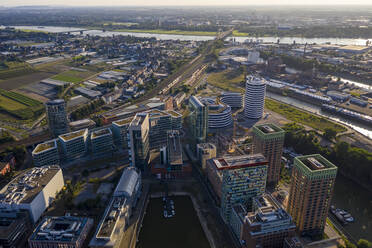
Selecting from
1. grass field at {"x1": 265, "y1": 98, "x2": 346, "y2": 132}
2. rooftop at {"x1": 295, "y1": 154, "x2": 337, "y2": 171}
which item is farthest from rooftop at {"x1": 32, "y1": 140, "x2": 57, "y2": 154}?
grass field at {"x1": 265, "y1": 98, "x2": 346, "y2": 132}

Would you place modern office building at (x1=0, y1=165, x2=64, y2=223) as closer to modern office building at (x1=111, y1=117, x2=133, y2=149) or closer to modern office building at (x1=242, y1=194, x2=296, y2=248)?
modern office building at (x1=111, y1=117, x2=133, y2=149)

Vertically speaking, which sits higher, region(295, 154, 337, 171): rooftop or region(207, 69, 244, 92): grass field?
region(295, 154, 337, 171): rooftop

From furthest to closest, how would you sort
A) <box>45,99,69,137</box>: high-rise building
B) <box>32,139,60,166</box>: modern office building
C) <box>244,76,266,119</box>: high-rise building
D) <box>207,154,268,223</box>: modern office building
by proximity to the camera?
<box>244,76,266,119</box>: high-rise building < <box>45,99,69,137</box>: high-rise building < <box>32,139,60,166</box>: modern office building < <box>207,154,268,223</box>: modern office building

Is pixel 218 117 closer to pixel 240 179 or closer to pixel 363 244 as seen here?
pixel 240 179

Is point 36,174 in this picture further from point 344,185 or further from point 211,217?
point 344,185

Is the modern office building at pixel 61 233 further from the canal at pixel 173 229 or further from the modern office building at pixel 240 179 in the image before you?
the modern office building at pixel 240 179

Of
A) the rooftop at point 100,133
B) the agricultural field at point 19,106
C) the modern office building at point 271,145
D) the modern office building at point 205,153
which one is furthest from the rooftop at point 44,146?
the modern office building at point 271,145

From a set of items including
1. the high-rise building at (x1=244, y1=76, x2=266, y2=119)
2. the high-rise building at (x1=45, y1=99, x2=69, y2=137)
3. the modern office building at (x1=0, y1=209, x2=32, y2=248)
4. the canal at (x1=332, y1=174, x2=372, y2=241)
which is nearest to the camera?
the modern office building at (x1=0, y1=209, x2=32, y2=248)

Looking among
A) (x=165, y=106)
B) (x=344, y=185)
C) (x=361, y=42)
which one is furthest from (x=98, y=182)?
(x=361, y=42)
